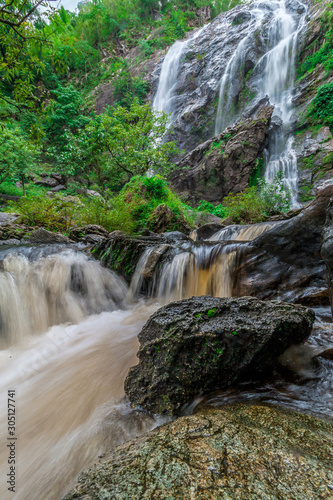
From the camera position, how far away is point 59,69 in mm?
2576

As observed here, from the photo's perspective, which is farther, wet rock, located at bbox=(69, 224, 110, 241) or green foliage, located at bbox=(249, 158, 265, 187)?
green foliage, located at bbox=(249, 158, 265, 187)

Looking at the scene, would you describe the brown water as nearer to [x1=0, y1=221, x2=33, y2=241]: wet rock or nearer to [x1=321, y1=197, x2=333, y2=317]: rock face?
[x1=321, y1=197, x2=333, y2=317]: rock face

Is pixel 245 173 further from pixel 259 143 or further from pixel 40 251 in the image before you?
pixel 40 251

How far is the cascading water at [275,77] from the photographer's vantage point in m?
14.0

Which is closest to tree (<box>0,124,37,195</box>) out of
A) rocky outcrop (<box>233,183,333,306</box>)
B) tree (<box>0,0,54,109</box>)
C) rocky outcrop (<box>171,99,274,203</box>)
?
tree (<box>0,0,54,109</box>)

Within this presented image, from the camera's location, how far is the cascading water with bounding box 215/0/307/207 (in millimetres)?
14039

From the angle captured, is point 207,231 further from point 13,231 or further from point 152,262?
point 13,231

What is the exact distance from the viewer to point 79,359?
2.72 metres

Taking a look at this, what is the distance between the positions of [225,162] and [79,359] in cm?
1599

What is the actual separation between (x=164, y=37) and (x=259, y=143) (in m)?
26.2

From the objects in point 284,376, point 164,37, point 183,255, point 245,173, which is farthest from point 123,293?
point 164,37

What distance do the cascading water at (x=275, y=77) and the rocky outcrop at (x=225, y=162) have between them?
111 cm

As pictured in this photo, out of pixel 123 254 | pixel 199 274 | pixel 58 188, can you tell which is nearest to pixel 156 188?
pixel 123 254

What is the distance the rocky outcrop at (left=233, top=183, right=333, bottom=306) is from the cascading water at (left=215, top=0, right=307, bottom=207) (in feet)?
32.2
